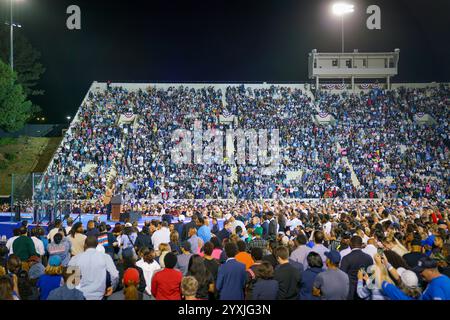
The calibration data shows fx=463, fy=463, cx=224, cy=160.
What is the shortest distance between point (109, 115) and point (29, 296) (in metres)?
35.6

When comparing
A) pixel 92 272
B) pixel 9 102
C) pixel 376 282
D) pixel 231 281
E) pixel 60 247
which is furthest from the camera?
pixel 9 102

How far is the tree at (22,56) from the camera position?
48.2 metres

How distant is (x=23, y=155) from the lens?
126ft

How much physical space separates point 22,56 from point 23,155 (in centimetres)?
1717

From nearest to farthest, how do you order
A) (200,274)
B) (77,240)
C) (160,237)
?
(200,274)
(77,240)
(160,237)

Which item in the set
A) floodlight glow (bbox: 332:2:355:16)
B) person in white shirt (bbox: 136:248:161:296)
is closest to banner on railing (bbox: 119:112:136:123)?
floodlight glow (bbox: 332:2:355:16)

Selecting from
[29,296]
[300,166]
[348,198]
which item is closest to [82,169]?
[300,166]

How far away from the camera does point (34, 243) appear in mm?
8898

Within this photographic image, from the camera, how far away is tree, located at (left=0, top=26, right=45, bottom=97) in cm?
4825

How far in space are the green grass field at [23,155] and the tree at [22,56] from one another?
10.4 metres

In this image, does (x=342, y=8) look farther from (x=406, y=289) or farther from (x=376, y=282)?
(x=406, y=289)

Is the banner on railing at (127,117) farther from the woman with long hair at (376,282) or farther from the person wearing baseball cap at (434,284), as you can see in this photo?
the person wearing baseball cap at (434,284)

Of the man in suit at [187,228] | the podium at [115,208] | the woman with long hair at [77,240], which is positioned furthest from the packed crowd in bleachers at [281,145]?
Answer: the woman with long hair at [77,240]

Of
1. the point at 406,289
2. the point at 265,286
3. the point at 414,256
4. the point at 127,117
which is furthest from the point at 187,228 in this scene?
the point at 127,117
